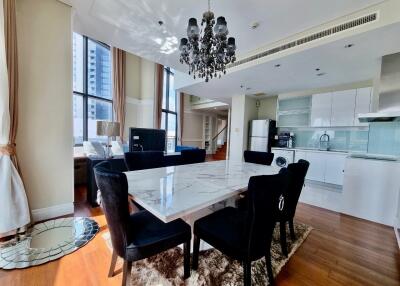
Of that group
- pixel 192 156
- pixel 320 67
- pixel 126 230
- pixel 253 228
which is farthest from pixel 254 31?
pixel 126 230

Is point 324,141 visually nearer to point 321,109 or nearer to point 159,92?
point 321,109

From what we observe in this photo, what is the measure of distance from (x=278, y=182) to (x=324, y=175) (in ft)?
13.1

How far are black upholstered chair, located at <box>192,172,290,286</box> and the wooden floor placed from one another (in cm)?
56

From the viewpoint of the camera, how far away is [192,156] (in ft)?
9.19

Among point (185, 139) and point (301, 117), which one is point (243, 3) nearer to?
point (301, 117)

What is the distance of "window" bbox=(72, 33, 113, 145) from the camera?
5.07 m

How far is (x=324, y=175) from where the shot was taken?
4145 millimetres

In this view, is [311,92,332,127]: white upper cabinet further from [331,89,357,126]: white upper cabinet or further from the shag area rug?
the shag area rug

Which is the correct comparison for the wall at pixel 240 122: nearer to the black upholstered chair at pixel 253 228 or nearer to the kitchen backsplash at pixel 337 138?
the kitchen backsplash at pixel 337 138

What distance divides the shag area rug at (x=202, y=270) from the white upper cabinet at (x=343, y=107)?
12.3 ft

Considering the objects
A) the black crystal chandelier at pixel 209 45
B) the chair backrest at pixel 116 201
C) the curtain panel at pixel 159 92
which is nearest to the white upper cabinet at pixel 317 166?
the black crystal chandelier at pixel 209 45

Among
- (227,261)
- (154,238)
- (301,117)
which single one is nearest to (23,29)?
(154,238)

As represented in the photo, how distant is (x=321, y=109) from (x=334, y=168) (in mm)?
1509

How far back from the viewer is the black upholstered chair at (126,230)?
100 centimetres
